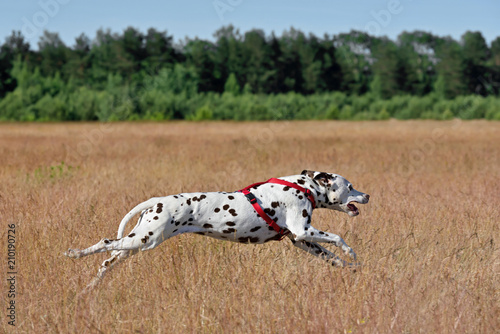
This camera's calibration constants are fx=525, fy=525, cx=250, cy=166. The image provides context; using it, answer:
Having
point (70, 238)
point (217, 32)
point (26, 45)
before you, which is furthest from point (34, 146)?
point (217, 32)

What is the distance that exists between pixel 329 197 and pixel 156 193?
3837 mm

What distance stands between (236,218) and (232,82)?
50.5 meters

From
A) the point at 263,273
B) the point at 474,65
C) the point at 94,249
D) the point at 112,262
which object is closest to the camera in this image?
the point at 94,249

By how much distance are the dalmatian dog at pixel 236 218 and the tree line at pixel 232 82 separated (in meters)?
37.0

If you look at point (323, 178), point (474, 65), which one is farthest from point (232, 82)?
point (323, 178)

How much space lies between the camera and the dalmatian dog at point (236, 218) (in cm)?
398

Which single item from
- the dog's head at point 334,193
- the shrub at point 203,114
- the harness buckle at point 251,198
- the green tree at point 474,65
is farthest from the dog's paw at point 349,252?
the green tree at point 474,65

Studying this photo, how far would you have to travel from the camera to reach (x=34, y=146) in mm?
16234

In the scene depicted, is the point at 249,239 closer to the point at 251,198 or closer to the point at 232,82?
the point at 251,198

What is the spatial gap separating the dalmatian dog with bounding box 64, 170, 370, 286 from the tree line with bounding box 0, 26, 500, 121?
121 ft

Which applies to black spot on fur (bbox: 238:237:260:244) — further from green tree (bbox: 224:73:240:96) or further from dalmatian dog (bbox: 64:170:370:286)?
green tree (bbox: 224:73:240:96)

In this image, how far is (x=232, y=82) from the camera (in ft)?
177

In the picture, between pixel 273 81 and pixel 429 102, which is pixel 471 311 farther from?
pixel 273 81

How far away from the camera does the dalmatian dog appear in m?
3.98
